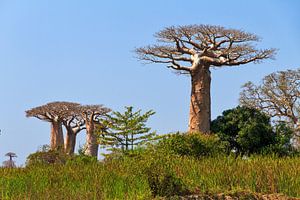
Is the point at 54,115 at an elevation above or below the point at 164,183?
above

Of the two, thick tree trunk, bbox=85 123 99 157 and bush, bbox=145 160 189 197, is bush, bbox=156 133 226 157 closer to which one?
bush, bbox=145 160 189 197

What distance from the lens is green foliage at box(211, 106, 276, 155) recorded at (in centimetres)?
→ 2131

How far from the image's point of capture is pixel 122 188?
8703 mm

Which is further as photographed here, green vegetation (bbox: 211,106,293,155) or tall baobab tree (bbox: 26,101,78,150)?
tall baobab tree (bbox: 26,101,78,150)

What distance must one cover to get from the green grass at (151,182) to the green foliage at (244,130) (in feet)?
34.9

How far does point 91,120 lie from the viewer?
31.6 metres

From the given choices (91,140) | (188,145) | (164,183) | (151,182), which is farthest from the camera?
(91,140)

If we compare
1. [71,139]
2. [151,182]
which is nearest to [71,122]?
[71,139]

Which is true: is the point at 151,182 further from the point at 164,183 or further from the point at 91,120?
the point at 91,120

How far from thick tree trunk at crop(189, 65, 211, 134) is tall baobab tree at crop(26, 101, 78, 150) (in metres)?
10.9

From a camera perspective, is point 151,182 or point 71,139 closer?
point 151,182

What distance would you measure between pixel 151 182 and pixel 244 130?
14.0 m

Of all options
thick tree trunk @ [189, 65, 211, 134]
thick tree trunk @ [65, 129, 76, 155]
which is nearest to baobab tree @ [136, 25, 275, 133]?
thick tree trunk @ [189, 65, 211, 134]

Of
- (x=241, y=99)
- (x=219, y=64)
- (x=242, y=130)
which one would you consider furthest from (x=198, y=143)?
(x=241, y=99)
